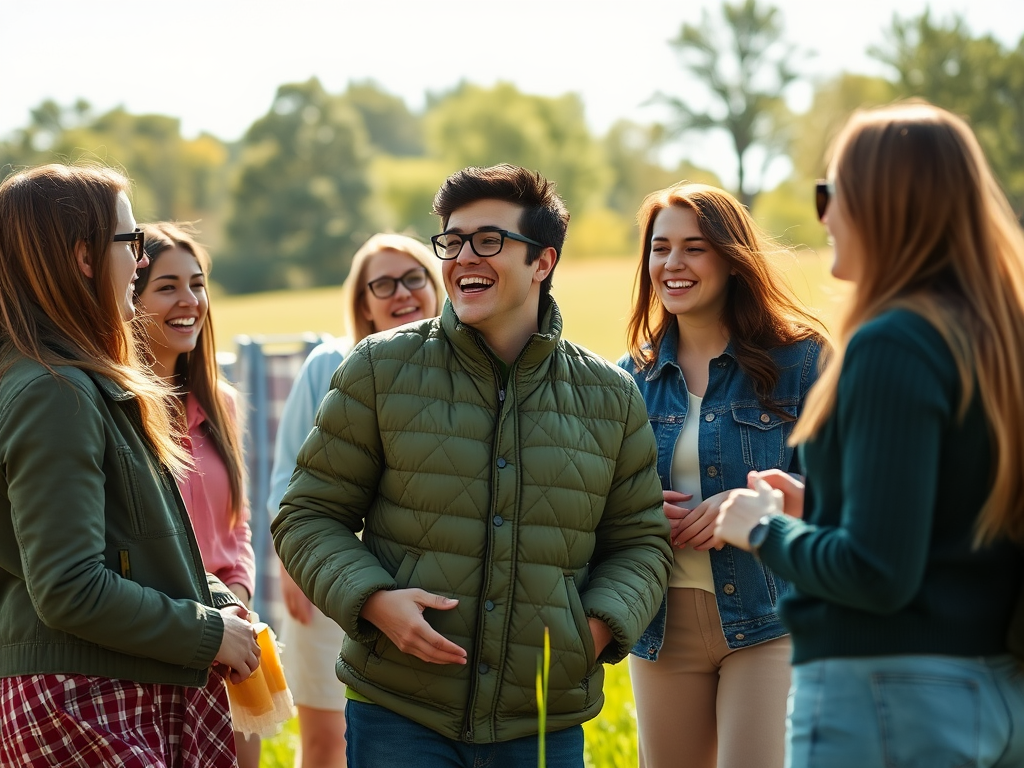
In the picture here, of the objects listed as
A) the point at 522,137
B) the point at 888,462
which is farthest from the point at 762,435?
the point at 522,137

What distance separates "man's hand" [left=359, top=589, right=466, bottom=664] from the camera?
272cm

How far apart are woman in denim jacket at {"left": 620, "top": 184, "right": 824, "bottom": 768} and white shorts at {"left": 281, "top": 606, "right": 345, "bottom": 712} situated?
155 cm

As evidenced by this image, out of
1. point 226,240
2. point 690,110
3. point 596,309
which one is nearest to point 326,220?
point 226,240

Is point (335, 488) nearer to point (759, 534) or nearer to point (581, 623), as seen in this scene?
point (581, 623)

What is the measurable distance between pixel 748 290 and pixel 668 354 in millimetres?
336

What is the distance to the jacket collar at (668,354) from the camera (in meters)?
3.72

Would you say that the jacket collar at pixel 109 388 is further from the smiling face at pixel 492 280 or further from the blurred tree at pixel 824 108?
the blurred tree at pixel 824 108

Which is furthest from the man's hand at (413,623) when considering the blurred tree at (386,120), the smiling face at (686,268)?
the blurred tree at (386,120)

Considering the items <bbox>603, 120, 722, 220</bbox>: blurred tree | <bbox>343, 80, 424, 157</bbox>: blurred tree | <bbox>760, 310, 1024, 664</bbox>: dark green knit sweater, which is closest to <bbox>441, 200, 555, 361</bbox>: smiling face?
<bbox>760, 310, 1024, 664</bbox>: dark green knit sweater

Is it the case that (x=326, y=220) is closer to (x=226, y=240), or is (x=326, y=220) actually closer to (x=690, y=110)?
(x=226, y=240)

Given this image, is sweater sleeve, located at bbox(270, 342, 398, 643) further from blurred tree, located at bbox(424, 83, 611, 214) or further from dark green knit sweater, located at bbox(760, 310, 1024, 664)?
blurred tree, located at bbox(424, 83, 611, 214)

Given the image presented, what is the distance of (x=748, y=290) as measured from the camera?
371 cm

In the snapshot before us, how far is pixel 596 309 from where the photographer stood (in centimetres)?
3531

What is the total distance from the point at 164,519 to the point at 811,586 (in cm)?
151
